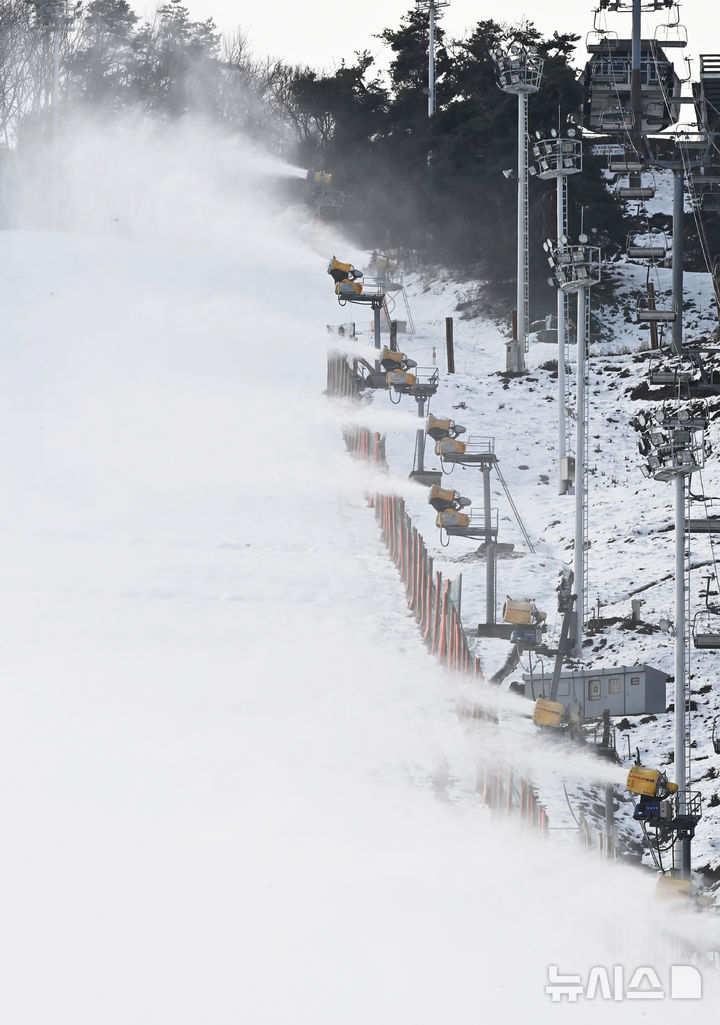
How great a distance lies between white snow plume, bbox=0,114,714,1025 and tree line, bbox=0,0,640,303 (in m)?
18.9

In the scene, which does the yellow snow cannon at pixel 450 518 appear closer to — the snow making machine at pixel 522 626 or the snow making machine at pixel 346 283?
the snow making machine at pixel 522 626

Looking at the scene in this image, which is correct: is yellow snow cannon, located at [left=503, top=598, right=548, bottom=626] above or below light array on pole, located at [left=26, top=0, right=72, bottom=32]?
below

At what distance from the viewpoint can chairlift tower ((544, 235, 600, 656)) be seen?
121ft

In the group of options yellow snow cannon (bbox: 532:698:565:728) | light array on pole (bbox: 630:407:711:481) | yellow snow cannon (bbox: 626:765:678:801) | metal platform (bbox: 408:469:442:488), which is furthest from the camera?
metal platform (bbox: 408:469:442:488)

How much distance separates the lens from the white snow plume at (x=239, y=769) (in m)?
21.3

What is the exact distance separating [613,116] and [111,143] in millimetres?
43255

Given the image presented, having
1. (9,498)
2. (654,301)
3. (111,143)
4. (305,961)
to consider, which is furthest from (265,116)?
(305,961)

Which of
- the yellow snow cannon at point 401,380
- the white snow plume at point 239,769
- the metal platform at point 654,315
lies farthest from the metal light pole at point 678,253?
the yellow snow cannon at point 401,380

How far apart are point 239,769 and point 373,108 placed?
62.0m

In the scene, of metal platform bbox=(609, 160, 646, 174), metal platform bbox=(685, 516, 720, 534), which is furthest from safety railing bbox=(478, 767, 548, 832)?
metal platform bbox=(609, 160, 646, 174)

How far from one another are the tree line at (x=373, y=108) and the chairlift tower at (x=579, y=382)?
15.1 meters

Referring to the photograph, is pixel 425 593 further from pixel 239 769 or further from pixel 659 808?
pixel 659 808

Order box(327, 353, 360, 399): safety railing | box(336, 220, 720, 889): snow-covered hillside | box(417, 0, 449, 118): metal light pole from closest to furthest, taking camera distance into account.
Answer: box(336, 220, 720, 889): snow-covered hillside < box(327, 353, 360, 399): safety railing < box(417, 0, 449, 118): metal light pole

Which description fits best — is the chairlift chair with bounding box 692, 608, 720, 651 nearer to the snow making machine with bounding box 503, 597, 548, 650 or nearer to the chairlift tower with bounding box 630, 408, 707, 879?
the snow making machine with bounding box 503, 597, 548, 650
